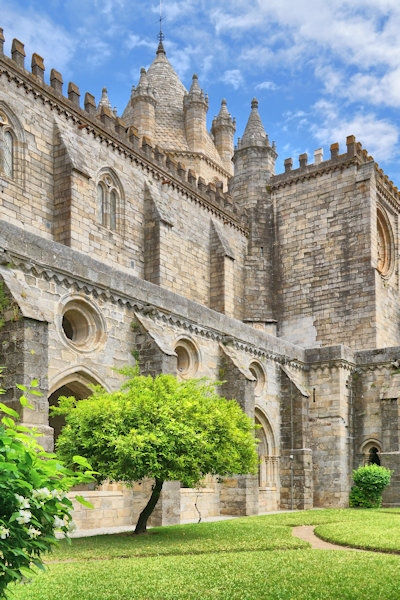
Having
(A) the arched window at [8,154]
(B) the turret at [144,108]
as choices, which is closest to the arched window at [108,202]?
(A) the arched window at [8,154]

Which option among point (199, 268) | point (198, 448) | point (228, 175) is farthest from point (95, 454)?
point (228, 175)

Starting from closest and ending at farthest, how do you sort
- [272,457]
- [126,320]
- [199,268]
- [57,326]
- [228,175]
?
[57,326]
[126,320]
[272,457]
[199,268]
[228,175]

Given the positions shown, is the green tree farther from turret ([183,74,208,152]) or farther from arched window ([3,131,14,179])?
turret ([183,74,208,152])

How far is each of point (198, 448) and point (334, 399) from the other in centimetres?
1335

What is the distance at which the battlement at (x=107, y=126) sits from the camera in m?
22.3

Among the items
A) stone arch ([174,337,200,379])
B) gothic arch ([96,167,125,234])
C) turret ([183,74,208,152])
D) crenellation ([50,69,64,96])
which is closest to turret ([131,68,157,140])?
turret ([183,74,208,152])

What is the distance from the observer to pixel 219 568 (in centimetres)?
976

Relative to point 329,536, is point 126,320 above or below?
above

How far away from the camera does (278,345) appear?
25031 mm

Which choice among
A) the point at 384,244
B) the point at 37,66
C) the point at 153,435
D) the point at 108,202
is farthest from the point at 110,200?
the point at 384,244

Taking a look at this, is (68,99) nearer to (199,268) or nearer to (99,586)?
(199,268)

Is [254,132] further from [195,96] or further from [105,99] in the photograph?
[105,99]

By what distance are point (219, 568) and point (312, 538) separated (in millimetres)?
5046

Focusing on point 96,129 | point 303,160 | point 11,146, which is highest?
point 303,160
